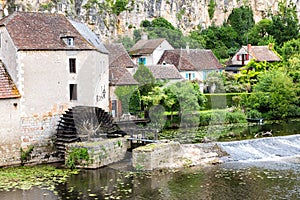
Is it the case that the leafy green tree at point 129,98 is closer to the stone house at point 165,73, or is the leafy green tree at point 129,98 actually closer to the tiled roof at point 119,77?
the tiled roof at point 119,77

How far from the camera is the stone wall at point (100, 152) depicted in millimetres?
21797

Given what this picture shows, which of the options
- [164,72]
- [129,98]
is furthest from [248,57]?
[129,98]

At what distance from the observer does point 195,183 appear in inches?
755

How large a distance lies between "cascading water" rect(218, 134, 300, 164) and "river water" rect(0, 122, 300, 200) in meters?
0.05

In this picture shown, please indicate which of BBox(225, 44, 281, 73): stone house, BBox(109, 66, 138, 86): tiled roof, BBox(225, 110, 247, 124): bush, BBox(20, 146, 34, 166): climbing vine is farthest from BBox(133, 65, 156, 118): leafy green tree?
BBox(225, 44, 281, 73): stone house

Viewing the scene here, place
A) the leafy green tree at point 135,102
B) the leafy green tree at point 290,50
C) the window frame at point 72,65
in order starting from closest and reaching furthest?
the window frame at point 72,65 < the leafy green tree at point 135,102 < the leafy green tree at point 290,50

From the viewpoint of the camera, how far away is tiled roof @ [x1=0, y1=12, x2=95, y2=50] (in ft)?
75.0

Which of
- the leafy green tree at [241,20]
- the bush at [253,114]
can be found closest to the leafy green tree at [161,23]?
Result: the leafy green tree at [241,20]

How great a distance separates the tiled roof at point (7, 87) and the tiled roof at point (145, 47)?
917 inches

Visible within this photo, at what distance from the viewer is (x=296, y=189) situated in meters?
18.1

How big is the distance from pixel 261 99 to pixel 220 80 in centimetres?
733

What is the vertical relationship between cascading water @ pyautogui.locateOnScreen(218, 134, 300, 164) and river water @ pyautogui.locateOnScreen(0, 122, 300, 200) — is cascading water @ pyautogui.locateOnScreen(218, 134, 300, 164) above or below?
above

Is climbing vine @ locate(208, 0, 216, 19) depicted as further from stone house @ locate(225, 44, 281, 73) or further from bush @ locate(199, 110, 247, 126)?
bush @ locate(199, 110, 247, 126)

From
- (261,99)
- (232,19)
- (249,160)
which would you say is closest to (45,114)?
(249,160)
